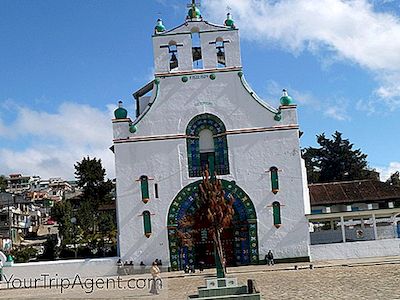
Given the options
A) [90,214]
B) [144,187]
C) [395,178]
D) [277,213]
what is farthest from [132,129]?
[395,178]

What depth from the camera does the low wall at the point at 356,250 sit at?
30141 mm

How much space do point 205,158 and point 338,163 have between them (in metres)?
38.4

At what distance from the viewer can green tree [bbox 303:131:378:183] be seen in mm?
65188

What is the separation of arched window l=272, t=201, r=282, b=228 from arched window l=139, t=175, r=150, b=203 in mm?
6655

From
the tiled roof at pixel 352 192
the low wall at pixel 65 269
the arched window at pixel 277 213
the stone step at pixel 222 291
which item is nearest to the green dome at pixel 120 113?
the low wall at pixel 65 269

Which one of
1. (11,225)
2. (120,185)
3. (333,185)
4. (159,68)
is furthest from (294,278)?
(11,225)

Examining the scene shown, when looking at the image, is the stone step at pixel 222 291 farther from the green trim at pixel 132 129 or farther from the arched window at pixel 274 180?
the green trim at pixel 132 129

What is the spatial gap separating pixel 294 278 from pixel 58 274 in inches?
531

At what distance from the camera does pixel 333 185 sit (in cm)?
4184

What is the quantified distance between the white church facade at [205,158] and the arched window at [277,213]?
0.17 feet

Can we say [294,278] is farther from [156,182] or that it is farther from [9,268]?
[9,268]

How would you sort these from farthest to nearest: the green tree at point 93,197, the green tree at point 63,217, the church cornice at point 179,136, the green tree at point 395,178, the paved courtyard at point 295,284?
the green tree at point 395,178 < the green tree at point 63,217 < the green tree at point 93,197 < the church cornice at point 179,136 < the paved courtyard at point 295,284

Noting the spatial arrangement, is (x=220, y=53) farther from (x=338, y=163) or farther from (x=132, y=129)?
(x=338, y=163)

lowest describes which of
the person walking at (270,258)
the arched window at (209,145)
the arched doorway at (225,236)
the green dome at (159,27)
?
the person walking at (270,258)
